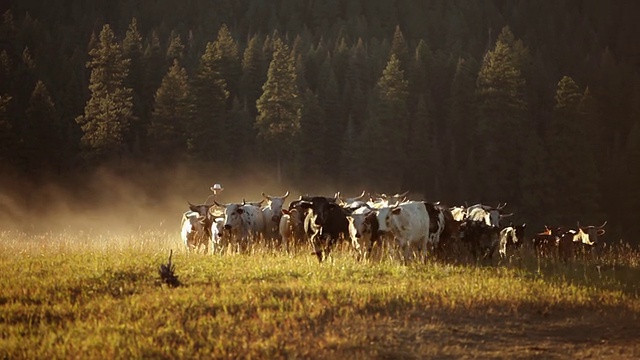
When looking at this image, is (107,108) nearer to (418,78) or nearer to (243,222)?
(418,78)

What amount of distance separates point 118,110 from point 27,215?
1027cm

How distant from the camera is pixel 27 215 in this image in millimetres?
49531

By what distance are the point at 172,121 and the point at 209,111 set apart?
298 centimetres

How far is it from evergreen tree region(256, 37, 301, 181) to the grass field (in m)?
37.0

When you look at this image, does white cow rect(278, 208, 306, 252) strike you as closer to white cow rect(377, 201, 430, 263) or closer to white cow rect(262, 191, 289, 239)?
white cow rect(262, 191, 289, 239)

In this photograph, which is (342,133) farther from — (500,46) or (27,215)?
(27,215)

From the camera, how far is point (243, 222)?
23156 mm

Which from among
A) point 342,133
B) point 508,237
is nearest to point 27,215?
point 342,133

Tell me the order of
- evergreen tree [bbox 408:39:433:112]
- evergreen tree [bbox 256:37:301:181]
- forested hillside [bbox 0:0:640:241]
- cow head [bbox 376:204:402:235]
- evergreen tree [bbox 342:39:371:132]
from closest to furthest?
cow head [bbox 376:204:402:235]
forested hillside [bbox 0:0:640:241]
evergreen tree [bbox 256:37:301:181]
evergreen tree [bbox 342:39:371:132]
evergreen tree [bbox 408:39:433:112]

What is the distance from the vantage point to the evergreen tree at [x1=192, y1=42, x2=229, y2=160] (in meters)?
55.4

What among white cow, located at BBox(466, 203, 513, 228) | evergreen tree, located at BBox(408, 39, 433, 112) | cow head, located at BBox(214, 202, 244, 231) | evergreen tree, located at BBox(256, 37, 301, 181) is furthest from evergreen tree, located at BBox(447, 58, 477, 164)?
cow head, located at BBox(214, 202, 244, 231)

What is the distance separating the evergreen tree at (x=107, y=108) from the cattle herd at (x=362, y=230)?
99.8ft

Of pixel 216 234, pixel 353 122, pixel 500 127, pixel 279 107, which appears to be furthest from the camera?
pixel 353 122

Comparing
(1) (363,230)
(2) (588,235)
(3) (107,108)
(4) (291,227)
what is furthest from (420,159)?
(1) (363,230)
